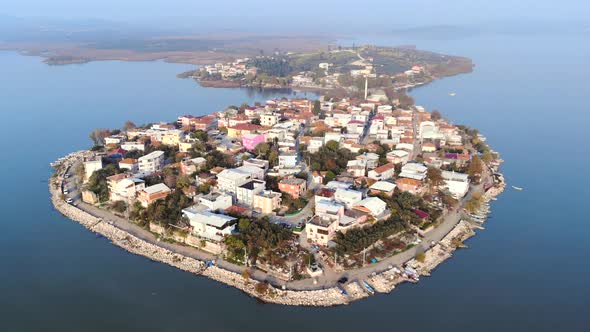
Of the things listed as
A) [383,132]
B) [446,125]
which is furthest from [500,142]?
[383,132]

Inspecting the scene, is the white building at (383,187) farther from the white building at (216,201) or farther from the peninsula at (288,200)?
the white building at (216,201)

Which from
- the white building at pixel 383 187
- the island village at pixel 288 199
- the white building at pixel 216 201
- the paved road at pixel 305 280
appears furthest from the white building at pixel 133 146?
the white building at pixel 383 187

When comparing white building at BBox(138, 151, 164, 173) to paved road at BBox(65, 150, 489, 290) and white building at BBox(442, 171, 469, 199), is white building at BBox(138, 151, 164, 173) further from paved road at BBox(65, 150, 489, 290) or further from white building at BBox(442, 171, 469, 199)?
white building at BBox(442, 171, 469, 199)

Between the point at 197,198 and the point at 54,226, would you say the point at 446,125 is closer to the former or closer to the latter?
the point at 197,198

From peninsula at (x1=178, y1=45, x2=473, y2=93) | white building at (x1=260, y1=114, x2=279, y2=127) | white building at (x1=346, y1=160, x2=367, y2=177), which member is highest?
peninsula at (x1=178, y1=45, x2=473, y2=93)

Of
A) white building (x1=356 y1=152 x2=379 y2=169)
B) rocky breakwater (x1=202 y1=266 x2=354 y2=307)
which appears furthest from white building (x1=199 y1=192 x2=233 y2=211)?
white building (x1=356 y1=152 x2=379 y2=169)

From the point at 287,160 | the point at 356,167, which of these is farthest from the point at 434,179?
the point at 287,160
